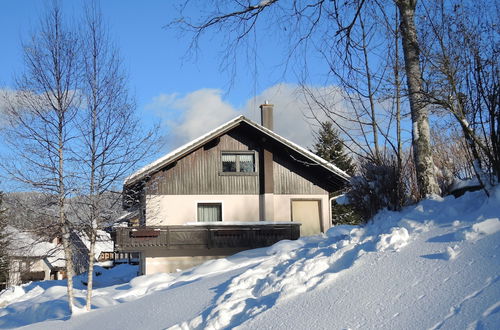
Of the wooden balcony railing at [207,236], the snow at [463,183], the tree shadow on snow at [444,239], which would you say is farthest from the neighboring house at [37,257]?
the tree shadow on snow at [444,239]

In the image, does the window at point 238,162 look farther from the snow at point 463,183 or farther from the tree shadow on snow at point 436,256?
the tree shadow on snow at point 436,256

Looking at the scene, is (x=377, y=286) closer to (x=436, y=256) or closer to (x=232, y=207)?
(x=436, y=256)

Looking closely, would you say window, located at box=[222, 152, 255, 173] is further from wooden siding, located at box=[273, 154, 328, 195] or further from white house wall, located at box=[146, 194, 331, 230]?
white house wall, located at box=[146, 194, 331, 230]

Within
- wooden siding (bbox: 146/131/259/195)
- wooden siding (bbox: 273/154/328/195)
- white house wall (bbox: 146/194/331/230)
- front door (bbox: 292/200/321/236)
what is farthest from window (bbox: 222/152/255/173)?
front door (bbox: 292/200/321/236)

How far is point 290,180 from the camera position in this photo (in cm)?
2345

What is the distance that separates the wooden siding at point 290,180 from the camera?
23328 millimetres

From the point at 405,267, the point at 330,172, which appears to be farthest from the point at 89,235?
the point at 330,172

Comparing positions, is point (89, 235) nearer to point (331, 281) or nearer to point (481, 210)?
point (331, 281)

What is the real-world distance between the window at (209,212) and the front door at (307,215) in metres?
3.53

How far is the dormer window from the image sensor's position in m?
23.2

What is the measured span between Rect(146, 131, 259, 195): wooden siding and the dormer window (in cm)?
23

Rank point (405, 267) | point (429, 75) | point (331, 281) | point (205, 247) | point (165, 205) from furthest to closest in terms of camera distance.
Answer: point (165, 205)
point (205, 247)
point (429, 75)
point (331, 281)
point (405, 267)

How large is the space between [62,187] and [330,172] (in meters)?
13.7

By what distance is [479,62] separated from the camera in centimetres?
616
